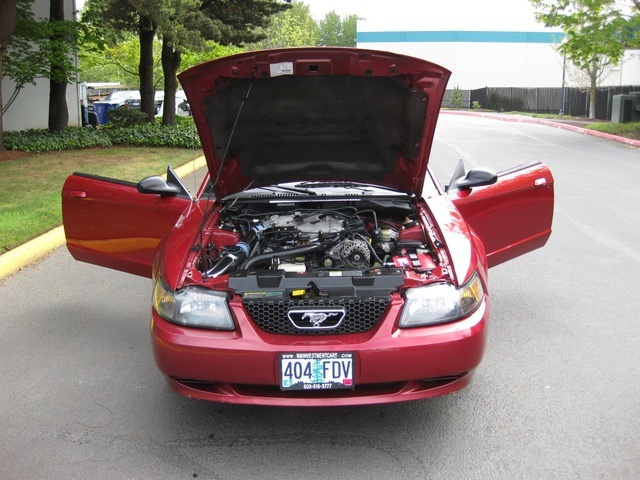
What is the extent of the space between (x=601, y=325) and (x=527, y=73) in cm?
5471

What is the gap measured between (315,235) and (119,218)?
155cm

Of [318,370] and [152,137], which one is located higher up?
[152,137]

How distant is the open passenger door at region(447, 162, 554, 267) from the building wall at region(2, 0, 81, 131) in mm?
18729

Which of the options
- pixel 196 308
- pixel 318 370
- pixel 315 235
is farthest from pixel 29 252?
pixel 318 370

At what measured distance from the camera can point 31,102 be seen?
70.9ft

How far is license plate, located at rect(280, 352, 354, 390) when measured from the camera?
131 inches

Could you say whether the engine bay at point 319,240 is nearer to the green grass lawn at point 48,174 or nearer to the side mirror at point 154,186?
the side mirror at point 154,186

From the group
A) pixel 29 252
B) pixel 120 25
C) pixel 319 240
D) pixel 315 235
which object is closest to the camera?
pixel 319 240

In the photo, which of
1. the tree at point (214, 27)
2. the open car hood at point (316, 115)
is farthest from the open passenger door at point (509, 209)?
the tree at point (214, 27)

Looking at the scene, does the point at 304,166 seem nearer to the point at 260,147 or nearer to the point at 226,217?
the point at 260,147

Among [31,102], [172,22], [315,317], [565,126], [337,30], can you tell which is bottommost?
[315,317]

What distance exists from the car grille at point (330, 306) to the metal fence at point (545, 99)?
31.8 meters

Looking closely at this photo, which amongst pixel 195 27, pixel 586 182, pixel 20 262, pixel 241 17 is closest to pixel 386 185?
pixel 20 262

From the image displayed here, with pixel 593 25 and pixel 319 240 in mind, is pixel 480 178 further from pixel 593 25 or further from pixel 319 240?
pixel 593 25
